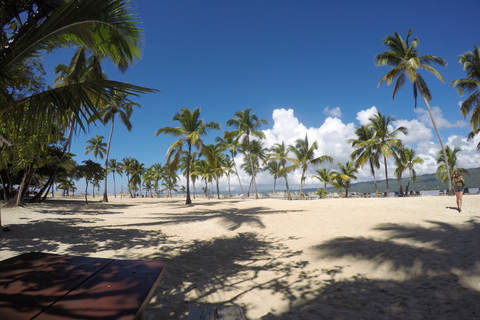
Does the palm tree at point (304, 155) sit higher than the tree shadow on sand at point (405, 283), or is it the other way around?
the palm tree at point (304, 155)

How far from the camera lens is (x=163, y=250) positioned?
18.9 ft

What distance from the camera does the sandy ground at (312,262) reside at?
3014 millimetres

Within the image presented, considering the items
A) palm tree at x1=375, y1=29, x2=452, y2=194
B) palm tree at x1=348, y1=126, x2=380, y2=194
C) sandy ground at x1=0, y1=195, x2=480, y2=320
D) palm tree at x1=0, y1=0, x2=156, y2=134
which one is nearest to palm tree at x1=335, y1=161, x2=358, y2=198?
palm tree at x1=348, y1=126, x2=380, y2=194

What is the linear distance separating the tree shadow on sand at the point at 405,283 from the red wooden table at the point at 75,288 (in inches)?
77.3

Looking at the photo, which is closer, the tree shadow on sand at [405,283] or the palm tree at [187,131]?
the tree shadow on sand at [405,283]

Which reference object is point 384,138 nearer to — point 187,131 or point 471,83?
point 471,83

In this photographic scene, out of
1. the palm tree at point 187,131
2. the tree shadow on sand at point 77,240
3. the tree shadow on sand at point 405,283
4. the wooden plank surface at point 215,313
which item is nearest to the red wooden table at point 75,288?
the wooden plank surface at point 215,313

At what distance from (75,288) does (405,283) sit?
4.49 meters

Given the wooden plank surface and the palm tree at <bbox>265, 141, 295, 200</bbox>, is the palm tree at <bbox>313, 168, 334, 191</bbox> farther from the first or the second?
the wooden plank surface

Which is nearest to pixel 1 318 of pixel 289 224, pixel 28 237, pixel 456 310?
pixel 456 310

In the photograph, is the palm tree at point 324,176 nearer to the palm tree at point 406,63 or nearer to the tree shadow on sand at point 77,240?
the palm tree at point 406,63

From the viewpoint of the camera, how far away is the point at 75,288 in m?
1.66

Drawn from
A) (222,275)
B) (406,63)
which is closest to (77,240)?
(222,275)

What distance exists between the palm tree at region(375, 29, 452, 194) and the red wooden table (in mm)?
23289
